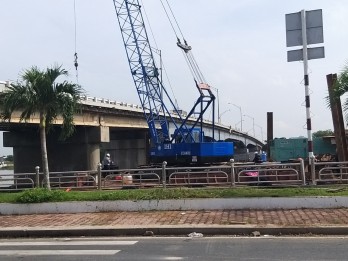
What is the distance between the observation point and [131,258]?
856cm

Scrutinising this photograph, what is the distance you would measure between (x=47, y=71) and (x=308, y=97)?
30.1ft

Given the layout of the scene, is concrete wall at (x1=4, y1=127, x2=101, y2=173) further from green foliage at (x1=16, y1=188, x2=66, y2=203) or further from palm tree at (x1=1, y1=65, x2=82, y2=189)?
green foliage at (x1=16, y1=188, x2=66, y2=203)

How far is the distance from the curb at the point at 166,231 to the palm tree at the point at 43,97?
19.1 feet

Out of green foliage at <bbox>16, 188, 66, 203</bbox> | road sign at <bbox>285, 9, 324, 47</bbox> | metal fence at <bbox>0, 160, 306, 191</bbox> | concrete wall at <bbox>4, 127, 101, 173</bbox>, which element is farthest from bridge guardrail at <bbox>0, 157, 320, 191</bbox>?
concrete wall at <bbox>4, 127, 101, 173</bbox>

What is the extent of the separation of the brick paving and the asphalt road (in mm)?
1148

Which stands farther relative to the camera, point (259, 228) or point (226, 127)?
point (226, 127)

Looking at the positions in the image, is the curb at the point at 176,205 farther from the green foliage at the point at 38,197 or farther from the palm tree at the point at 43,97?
the palm tree at the point at 43,97

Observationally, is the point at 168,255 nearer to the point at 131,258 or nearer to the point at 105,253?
the point at 131,258

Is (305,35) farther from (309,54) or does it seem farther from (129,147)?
(129,147)

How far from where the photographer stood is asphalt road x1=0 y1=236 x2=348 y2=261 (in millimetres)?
8438

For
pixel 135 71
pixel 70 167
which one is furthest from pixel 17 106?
pixel 70 167

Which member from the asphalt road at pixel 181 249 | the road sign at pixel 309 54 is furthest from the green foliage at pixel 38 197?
the road sign at pixel 309 54

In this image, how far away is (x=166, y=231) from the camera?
36.4ft

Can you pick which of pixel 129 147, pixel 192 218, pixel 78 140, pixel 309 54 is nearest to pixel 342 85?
pixel 309 54
